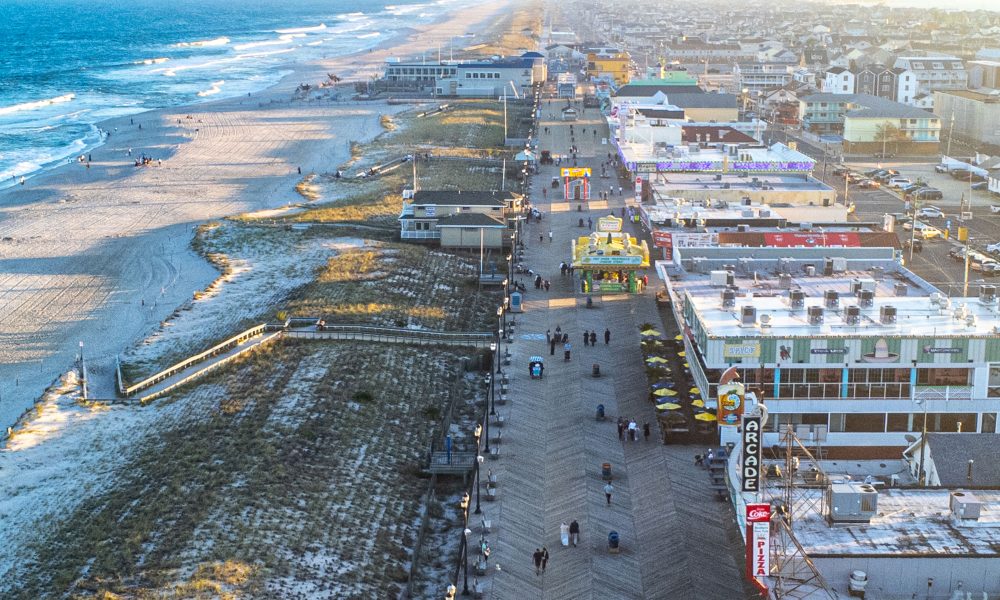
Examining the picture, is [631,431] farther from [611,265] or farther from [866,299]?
[611,265]

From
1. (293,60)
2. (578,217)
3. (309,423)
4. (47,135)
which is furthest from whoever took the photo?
(293,60)

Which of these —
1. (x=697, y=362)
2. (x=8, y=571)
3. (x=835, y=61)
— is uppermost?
(x=835, y=61)

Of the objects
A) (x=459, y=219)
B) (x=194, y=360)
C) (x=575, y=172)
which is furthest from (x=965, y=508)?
(x=575, y=172)

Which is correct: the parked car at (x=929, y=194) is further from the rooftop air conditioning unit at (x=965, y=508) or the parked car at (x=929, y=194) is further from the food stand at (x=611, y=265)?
the rooftop air conditioning unit at (x=965, y=508)

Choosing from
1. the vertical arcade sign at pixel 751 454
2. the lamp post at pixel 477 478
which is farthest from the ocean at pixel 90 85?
the vertical arcade sign at pixel 751 454

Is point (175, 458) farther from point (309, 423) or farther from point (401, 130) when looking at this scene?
point (401, 130)

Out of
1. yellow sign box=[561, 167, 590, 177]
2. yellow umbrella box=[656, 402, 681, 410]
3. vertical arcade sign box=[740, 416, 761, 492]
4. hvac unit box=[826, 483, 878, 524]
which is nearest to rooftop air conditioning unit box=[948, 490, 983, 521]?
hvac unit box=[826, 483, 878, 524]

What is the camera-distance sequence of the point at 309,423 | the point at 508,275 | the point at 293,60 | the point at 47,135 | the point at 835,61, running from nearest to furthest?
the point at 309,423, the point at 508,275, the point at 47,135, the point at 835,61, the point at 293,60

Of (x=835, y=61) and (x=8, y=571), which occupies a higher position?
(x=835, y=61)

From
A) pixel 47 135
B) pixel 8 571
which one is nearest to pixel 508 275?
pixel 8 571
